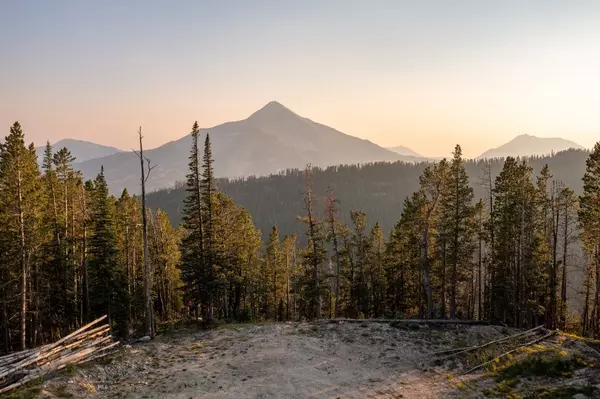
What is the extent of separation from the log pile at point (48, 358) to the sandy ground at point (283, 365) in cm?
92

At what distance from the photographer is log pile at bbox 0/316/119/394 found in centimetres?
1438

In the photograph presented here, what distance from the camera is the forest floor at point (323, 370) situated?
15.2 m

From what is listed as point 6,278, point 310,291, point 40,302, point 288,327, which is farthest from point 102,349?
point 310,291

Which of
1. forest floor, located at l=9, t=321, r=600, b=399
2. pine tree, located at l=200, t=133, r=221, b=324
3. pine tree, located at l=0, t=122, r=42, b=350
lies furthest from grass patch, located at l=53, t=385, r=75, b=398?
pine tree, located at l=200, t=133, r=221, b=324

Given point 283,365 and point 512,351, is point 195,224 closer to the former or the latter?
point 283,365

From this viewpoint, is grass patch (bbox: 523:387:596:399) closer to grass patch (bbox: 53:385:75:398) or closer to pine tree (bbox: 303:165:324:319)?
grass patch (bbox: 53:385:75:398)

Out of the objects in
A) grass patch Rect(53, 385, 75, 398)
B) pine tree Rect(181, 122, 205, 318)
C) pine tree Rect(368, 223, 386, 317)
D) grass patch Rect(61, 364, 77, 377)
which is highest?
pine tree Rect(181, 122, 205, 318)

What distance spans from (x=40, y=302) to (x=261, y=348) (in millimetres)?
19942

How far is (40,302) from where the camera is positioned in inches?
1150

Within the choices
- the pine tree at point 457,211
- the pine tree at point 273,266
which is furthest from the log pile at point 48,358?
the pine tree at point 273,266

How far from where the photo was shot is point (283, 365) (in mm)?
18391

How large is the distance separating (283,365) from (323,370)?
199 centimetres

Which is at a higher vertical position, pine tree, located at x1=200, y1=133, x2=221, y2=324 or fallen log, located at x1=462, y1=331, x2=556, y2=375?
pine tree, located at x1=200, y1=133, x2=221, y2=324

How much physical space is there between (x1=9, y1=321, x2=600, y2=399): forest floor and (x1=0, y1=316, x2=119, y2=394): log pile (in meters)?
0.75
